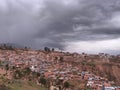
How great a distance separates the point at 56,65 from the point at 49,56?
70.8 feet

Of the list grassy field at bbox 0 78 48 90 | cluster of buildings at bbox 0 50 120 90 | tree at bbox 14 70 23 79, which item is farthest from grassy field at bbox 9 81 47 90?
cluster of buildings at bbox 0 50 120 90

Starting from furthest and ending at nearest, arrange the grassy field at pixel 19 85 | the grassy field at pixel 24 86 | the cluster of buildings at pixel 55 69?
the cluster of buildings at pixel 55 69 < the grassy field at pixel 19 85 < the grassy field at pixel 24 86

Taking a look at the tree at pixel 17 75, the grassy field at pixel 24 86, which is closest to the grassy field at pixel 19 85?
the grassy field at pixel 24 86

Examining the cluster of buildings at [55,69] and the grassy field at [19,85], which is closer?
the grassy field at [19,85]

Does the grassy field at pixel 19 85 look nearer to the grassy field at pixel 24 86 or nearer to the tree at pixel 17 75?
the grassy field at pixel 24 86

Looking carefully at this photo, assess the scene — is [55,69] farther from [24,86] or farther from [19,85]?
[19,85]

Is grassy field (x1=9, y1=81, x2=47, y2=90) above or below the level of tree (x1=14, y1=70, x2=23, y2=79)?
below

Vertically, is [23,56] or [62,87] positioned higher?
[23,56]

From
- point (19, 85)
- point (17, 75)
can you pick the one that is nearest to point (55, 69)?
point (17, 75)

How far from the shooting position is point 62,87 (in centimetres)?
7388

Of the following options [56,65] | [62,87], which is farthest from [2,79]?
[56,65]

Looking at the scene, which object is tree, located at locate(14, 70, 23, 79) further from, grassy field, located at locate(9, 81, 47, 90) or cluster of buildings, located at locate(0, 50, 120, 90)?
cluster of buildings, located at locate(0, 50, 120, 90)

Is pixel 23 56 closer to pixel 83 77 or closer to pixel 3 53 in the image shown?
pixel 3 53

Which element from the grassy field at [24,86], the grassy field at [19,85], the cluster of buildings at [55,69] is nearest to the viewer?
the grassy field at [24,86]
